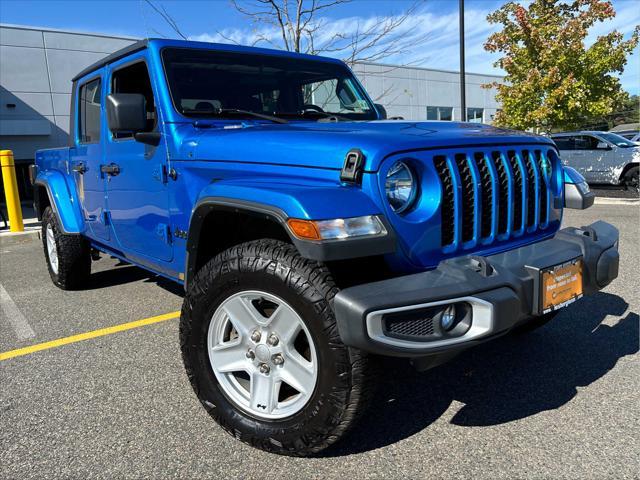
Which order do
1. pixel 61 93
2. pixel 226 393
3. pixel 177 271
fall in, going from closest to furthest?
pixel 226 393 → pixel 177 271 → pixel 61 93

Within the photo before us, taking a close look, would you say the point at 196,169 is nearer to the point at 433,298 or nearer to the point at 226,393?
the point at 226,393

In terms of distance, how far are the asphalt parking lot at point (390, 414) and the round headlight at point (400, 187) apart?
1.07 metres

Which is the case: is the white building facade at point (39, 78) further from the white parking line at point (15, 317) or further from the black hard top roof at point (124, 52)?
the white parking line at point (15, 317)

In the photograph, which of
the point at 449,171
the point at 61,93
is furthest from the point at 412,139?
the point at 61,93

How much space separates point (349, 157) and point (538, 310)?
985mm

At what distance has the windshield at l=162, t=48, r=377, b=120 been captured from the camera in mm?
3094

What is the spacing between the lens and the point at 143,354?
341 cm

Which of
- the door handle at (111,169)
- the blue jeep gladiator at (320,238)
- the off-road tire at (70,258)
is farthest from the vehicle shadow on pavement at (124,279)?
the blue jeep gladiator at (320,238)

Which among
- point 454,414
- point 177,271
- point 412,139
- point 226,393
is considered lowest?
point 454,414

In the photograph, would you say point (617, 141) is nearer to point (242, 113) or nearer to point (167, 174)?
point (242, 113)

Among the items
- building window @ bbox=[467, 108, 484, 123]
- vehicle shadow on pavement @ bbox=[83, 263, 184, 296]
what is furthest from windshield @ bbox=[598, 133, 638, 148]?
building window @ bbox=[467, 108, 484, 123]

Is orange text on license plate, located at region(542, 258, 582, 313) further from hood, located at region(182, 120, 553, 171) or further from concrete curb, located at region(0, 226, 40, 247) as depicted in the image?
concrete curb, located at region(0, 226, 40, 247)

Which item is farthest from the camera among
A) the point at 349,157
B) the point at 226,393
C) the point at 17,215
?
the point at 17,215

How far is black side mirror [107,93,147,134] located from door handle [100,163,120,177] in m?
0.72
